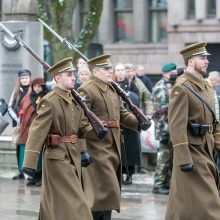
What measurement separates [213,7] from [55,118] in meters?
24.5

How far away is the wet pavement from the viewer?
1212 centimetres

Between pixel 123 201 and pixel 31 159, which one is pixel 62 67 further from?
pixel 123 201

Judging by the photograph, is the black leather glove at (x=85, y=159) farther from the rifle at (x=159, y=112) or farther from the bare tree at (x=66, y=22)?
the bare tree at (x=66, y=22)

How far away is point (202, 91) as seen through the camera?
1009 cm

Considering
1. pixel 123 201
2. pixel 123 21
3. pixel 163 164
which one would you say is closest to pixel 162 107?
pixel 163 164

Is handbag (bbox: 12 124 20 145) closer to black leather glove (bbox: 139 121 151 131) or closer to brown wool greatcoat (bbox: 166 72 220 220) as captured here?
black leather glove (bbox: 139 121 151 131)

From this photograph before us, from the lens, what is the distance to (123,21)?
36.4 meters

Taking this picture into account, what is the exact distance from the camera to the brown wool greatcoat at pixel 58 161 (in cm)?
970

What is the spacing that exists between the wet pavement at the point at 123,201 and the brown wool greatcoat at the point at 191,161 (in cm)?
209

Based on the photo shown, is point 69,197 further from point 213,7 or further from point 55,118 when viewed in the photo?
point 213,7

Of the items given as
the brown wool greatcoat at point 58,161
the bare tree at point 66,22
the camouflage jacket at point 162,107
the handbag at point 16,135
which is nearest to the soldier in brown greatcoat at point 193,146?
the brown wool greatcoat at point 58,161

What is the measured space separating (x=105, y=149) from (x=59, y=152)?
1144 mm

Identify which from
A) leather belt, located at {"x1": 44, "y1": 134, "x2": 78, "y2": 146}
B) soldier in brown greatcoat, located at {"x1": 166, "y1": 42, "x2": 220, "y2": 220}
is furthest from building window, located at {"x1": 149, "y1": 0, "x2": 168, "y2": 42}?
leather belt, located at {"x1": 44, "y1": 134, "x2": 78, "y2": 146}

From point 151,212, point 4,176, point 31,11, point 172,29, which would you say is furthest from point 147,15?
point 151,212
